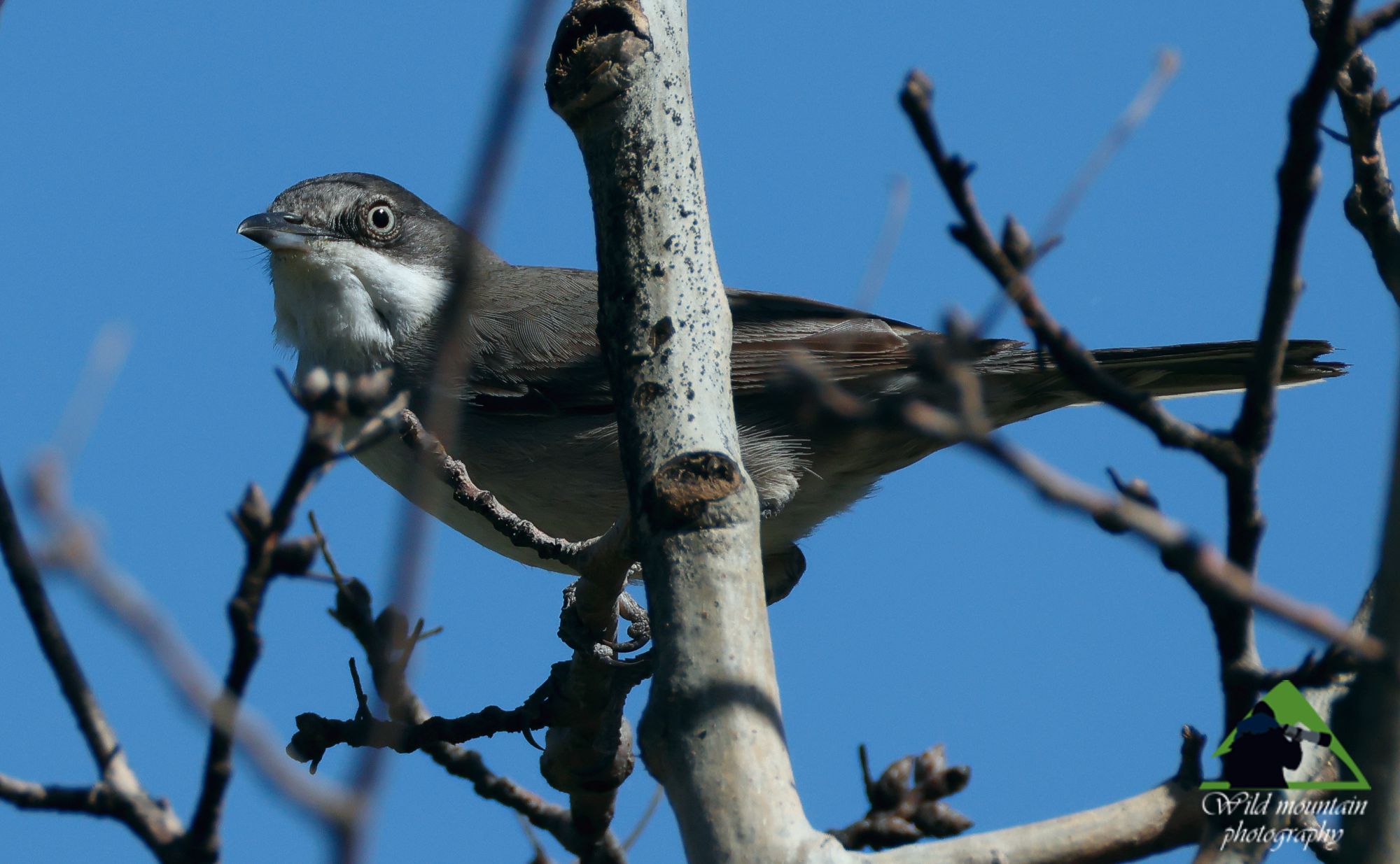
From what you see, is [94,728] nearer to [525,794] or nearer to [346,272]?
[525,794]

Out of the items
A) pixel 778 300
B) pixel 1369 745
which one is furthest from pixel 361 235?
pixel 1369 745

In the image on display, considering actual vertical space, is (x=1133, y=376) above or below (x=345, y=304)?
below

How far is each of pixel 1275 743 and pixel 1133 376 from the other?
3.17m

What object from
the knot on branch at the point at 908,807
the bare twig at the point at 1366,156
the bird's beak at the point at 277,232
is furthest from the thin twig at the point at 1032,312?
the bird's beak at the point at 277,232

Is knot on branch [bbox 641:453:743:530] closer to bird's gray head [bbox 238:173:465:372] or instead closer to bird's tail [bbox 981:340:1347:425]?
bird's tail [bbox 981:340:1347:425]

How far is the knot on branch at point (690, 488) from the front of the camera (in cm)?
277

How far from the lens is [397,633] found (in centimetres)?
181

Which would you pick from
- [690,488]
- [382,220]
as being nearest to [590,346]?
[382,220]

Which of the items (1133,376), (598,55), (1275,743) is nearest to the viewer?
(1275,743)

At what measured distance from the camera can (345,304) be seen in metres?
6.22

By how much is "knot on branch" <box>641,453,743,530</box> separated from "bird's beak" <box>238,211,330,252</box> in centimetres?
399

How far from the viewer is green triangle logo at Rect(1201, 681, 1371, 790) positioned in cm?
252

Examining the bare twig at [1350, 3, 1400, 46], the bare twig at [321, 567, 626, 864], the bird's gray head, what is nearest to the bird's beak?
the bird's gray head

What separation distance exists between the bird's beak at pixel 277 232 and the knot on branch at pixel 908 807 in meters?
4.16
